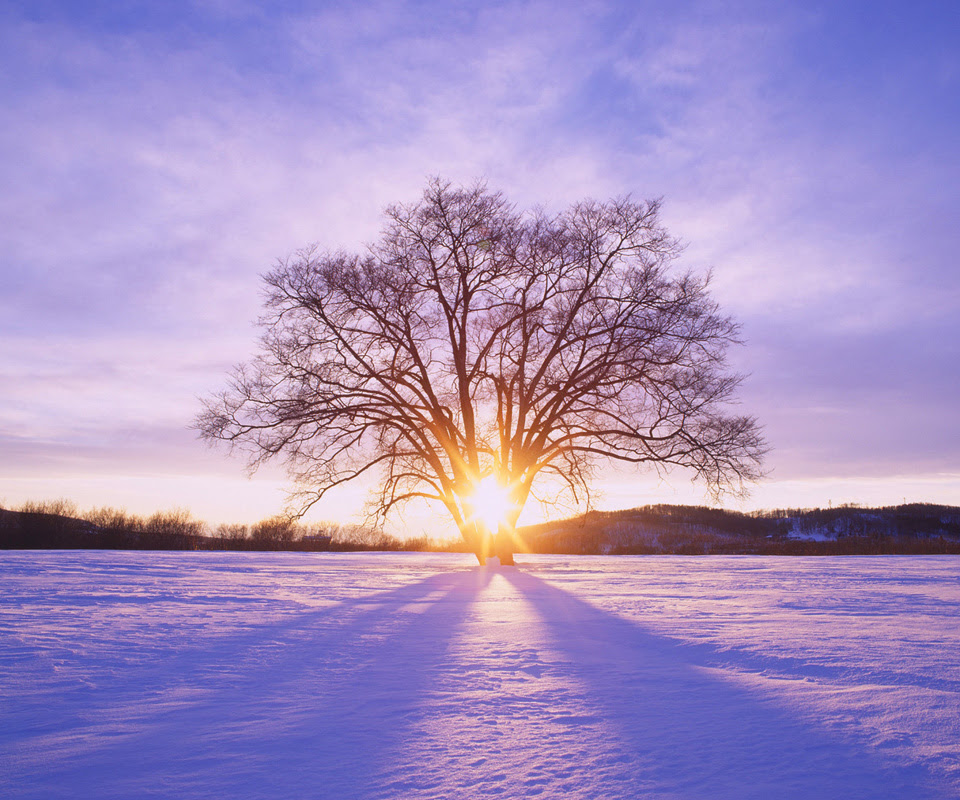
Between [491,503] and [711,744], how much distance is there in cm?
1468

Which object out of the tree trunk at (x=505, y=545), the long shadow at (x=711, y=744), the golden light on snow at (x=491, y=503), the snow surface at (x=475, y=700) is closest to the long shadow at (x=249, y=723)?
the snow surface at (x=475, y=700)

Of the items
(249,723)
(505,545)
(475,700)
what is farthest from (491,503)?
(249,723)

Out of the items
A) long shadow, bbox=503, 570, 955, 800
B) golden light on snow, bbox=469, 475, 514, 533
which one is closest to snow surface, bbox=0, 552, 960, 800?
long shadow, bbox=503, 570, 955, 800

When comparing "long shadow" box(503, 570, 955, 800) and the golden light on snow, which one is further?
the golden light on snow

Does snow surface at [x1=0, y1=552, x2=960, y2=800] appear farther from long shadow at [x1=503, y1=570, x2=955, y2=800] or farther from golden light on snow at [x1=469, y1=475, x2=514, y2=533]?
golden light on snow at [x1=469, y1=475, x2=514, y2=533]

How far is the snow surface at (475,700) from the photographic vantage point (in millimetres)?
2928

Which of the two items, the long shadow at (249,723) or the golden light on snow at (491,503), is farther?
the golden light on snow at (491,503)

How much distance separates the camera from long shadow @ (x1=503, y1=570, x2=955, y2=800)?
283cm

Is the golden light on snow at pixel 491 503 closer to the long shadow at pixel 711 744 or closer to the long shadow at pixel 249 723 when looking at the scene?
the long shadow at pixel 249 723

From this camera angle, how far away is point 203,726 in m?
3.58

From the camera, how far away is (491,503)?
58.8 ft

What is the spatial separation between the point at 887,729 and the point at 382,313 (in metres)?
15.5

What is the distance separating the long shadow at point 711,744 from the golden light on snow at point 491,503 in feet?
40.5

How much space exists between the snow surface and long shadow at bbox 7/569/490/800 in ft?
0.06
